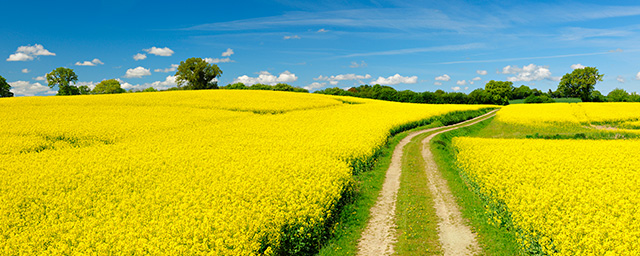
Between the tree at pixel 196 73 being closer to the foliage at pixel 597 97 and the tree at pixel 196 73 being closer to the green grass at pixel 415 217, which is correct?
the green grass at pixel 415 217

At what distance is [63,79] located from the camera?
267 feet

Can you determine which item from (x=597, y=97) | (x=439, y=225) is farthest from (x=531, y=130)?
(x=597, y=97)

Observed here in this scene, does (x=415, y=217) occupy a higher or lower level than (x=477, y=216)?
lower

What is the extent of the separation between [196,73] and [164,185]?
79.1m

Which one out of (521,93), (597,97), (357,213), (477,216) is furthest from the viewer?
(521,93)

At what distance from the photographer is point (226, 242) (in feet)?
28.1

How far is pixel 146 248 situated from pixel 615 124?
6045cm

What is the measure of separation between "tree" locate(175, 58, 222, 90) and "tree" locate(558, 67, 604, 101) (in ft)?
384

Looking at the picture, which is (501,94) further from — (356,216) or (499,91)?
(356,216)

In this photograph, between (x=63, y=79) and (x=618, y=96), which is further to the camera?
(x=618, y=96)

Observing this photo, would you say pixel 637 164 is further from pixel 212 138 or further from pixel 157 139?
pixel 157 139

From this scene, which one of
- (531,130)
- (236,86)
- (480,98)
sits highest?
(236,86)

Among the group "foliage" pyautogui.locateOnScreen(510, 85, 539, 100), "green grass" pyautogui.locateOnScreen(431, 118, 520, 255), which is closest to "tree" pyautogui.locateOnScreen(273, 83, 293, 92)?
"green grass" pyautogui.locateOnScreen(431, 118, 520, 255)

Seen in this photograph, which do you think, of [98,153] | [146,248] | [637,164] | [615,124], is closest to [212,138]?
[98,153]
